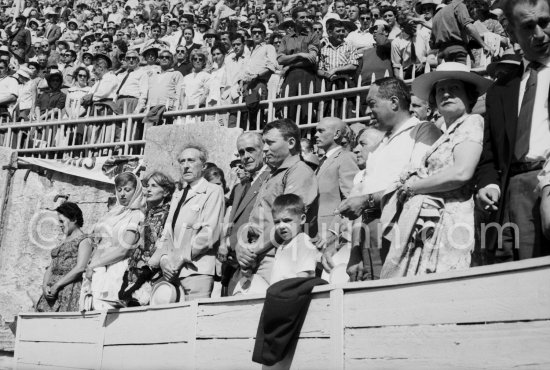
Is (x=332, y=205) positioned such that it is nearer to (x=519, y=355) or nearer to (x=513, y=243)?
(x=513, y=243)

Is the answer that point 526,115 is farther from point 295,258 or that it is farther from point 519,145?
point 295,258

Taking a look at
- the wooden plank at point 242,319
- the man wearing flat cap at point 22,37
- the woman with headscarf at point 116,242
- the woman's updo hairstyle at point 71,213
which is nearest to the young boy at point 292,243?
the wooden plank at point 242,319

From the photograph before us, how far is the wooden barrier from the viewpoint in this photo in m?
3.12

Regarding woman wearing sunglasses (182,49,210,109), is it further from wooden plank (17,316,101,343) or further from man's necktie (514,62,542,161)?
man's necktie (514,62,542,161)

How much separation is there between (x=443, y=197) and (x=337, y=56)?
228 inches

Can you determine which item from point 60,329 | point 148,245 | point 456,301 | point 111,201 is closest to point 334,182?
point 148,245

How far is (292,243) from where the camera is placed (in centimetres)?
512

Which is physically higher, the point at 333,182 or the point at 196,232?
the point at 333,182

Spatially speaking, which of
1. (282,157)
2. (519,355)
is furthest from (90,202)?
(519,355)

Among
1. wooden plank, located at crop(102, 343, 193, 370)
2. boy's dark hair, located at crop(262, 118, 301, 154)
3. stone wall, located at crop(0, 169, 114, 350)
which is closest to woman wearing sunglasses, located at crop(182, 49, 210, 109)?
stone wall, located at crop(0, 169, 114, 350)

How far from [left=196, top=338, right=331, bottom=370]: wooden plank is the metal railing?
3747 mm

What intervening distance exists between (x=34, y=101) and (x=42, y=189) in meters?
2.75

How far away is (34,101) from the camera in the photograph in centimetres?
1355

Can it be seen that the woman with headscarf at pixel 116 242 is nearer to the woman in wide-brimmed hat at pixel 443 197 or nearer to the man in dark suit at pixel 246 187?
the man in dark suit at pixel 246 187
